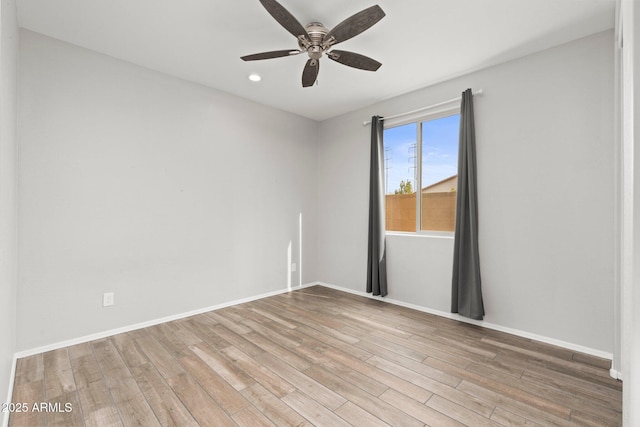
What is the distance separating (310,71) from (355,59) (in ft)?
1.28

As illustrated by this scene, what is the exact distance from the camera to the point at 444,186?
3502 millimetres

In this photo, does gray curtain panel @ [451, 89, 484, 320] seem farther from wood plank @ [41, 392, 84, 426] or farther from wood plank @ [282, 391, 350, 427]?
wood plank @ [41, 392, 84, 426]

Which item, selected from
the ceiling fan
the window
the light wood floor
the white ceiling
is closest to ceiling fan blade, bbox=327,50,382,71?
the ceiling fan

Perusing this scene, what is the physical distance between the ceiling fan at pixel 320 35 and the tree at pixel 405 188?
1.74 metres

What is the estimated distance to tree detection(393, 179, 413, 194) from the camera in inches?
151

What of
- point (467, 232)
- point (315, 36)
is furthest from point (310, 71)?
point (467, 232)

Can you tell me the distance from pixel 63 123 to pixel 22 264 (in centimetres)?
122

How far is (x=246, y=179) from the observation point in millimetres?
3918

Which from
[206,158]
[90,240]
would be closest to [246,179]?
[206,158]

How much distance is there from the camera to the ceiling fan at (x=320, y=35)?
1.87m

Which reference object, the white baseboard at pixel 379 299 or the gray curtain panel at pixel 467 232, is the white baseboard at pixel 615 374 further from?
the gray curtain panel at pixel 467 232

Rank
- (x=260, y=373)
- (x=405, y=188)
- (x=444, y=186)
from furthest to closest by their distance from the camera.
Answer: (x=405, y=188) → (x=444, y=186) → (x=260, y=373)

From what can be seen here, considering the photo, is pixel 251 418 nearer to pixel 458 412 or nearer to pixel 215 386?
pixel 215 386

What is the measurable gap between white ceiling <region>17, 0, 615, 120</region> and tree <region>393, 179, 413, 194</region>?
4.02ft
